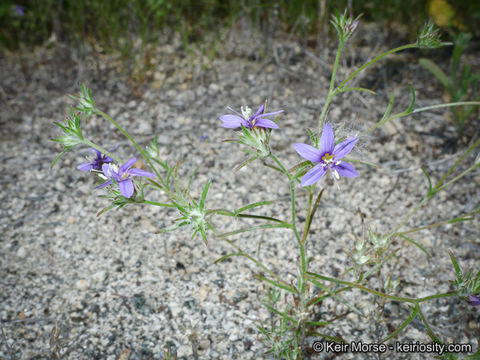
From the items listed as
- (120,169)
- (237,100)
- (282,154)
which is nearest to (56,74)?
(237,100)

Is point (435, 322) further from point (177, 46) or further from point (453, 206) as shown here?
point (177, 46)

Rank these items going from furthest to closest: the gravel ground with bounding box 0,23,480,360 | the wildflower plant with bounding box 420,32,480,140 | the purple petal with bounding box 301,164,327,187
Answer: the wildflower plant with bounding box 420,32,480,140, the gravel ground with bounding box 0,23,480,360, the purple petal with bounding box 301,164,327,187

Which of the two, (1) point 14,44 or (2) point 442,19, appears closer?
(2) point 442,19

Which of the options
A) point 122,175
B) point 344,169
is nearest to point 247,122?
point 344,169

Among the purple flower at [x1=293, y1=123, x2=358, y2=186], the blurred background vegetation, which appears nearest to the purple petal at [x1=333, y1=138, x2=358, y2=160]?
the purple flower at [x1=293, y1=123, x2=358, y2=186]

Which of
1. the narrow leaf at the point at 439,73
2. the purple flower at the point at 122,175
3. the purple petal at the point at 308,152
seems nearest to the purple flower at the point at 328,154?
the purple petal at the point at 308,152

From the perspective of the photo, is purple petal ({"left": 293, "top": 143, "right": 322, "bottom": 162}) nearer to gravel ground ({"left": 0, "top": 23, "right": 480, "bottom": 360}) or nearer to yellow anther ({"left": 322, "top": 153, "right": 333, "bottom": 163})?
yellow anther ({"left": 322, "top": 153, "right": 333, "bottom": 163})

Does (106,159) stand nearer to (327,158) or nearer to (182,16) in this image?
(327,158)

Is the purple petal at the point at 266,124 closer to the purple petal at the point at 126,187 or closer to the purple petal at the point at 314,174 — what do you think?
the purple petal at the point at 314,174
